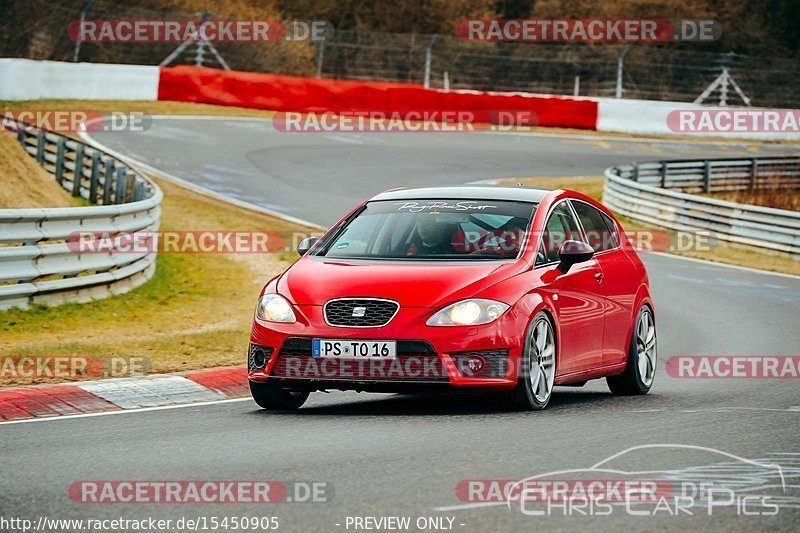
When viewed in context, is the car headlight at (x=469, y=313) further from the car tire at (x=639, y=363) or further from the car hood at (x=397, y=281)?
the car tire at (x=639, y=363)

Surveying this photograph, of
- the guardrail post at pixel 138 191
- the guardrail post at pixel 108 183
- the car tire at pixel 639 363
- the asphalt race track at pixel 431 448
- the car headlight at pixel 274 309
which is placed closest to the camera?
the asphalt race track at pixel 431 448

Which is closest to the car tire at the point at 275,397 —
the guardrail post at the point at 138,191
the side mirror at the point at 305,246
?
the side mirror at the point at 305,246

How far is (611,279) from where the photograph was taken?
36.3ft

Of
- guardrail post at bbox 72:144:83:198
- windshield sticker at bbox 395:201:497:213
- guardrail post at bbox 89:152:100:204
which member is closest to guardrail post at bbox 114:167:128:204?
guardrail post at bbox 89:152:100:204

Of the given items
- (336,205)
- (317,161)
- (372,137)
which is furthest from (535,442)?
(372,137)

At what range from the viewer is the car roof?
35.3 feet

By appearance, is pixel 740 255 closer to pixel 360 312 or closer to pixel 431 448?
pixel 360 312

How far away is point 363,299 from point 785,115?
131ft

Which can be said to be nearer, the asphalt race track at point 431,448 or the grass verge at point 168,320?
the asphalt race track at point 431,448

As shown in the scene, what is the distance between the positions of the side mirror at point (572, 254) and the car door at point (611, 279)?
641mm

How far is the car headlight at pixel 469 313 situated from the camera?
923cm

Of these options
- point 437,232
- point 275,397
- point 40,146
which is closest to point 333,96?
point 40,146

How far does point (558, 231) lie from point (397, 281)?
1.75 metres

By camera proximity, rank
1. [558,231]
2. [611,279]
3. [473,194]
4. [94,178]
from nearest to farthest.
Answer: [558,231], [473,194], [611,279], [94,178]
